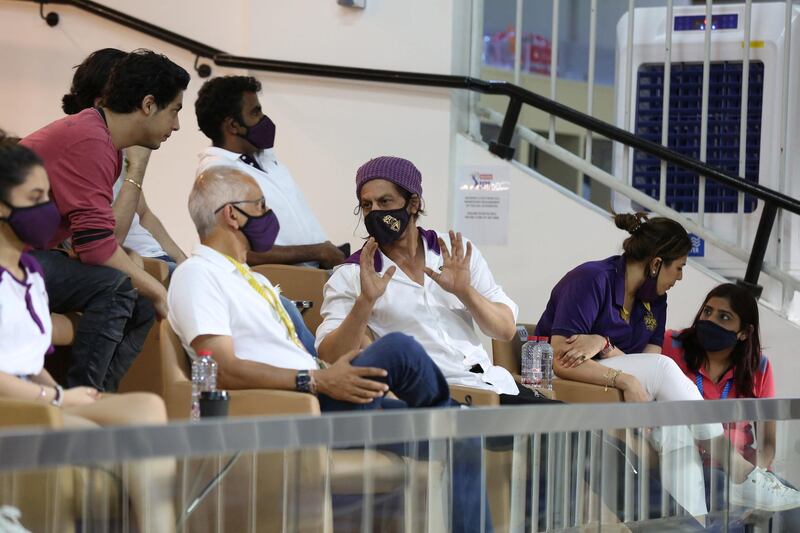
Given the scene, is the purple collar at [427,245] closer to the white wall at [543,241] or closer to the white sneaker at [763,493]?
the white sneaker at [763,493]

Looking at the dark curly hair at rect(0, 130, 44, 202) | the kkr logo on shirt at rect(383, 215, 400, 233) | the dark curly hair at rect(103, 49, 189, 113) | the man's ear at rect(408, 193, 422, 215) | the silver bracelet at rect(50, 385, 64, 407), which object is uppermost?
the dark curly hair at rect(103, 49, 189, 113)

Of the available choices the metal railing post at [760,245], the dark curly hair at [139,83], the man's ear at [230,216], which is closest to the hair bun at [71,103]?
the dark curly hair at [139,83]

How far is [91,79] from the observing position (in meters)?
3.71

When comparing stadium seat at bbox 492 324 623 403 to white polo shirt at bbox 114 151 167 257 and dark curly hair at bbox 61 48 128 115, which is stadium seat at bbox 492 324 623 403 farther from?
dark curly hair at bbox 61 48 128 115

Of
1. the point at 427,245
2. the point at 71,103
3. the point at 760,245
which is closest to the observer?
the point at 427,245

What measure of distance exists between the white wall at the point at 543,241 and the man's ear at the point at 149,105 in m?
2.09

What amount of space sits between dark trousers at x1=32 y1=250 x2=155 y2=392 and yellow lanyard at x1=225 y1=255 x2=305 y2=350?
0.43 meters

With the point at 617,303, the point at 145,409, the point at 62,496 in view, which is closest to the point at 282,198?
the point at 617,303

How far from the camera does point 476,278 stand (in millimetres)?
3619

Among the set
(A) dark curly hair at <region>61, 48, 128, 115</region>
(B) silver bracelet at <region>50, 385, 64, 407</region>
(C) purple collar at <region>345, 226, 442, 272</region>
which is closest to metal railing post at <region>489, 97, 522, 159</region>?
(C) purple collar at <region>345, 226, 442, 272</region>

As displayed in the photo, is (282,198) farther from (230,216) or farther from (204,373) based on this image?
(204,373)

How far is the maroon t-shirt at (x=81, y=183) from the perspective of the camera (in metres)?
3.18

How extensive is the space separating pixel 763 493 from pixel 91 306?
1805 mm

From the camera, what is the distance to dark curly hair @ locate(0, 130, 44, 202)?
246 cm
